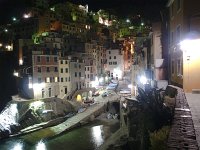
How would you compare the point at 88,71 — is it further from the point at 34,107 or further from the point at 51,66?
the point at 34,107

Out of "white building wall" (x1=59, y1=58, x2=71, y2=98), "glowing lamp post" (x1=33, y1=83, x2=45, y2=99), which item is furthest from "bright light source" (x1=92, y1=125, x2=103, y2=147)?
"white building wall" (x1=59, y1=58, x2=71, y2=98)

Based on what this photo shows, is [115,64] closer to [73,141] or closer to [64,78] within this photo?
[64,78]

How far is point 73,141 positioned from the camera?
3819 centimetres

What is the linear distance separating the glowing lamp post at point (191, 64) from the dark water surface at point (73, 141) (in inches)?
696

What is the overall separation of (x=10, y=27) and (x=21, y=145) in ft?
196

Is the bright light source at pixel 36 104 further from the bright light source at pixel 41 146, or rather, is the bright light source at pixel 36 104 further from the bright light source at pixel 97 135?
the bright light source at pixel 97 135

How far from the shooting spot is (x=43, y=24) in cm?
7988

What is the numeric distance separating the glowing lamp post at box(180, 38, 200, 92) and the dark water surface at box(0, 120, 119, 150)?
58.0 ft

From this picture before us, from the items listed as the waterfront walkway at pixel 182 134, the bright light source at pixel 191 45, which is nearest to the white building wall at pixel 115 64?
the bright light source at pixel 191 45

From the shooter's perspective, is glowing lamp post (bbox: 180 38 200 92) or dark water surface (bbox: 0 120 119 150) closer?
glowing lamp post (bbox: 180 38 200 92)

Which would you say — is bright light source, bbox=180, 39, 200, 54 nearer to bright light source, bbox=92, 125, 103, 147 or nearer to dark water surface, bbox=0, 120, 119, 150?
dark water surface, bbox=0, 120, 119, 150

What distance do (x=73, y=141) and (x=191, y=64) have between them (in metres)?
24.4

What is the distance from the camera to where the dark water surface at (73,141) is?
3600 cm

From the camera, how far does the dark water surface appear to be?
36000mm
